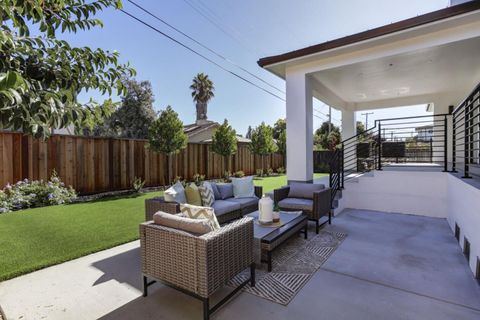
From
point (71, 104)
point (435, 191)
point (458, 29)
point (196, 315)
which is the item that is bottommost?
point (196, 315)

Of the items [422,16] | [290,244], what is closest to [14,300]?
[290,244]

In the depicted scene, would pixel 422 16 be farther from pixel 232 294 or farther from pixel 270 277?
pixel 232 294

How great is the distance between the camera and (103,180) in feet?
27.3

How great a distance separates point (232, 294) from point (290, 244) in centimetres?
179

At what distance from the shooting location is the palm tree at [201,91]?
74.9 feet

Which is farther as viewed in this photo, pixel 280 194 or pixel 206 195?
pixel 280 194

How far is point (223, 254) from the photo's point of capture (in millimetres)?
2418

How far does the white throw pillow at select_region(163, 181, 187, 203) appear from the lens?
4113 millimetres

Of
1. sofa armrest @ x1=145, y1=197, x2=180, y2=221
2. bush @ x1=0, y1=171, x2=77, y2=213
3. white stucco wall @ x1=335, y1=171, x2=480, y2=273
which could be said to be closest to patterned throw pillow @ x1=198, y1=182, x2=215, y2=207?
sofa armrest @ x1=145, y1=197, x2=180, y2=221

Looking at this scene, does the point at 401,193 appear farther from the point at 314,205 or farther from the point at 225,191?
the point at 225,191

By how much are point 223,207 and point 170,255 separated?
2231mm

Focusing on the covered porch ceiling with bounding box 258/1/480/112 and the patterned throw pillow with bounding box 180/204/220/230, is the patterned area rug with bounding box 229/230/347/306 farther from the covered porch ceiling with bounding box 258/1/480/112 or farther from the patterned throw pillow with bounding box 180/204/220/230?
the covered porch ceiling with bounding box 258/1/480/112

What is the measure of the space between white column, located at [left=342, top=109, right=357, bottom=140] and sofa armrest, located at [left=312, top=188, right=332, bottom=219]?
18.9 feet

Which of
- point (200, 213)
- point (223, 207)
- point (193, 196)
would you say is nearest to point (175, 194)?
point (193, 196)
